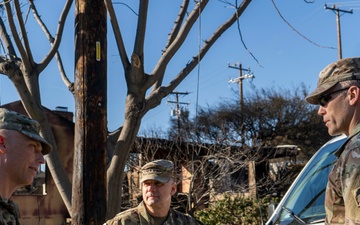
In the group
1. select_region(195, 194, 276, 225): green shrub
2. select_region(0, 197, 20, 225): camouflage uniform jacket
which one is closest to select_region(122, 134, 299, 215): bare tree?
select_region(195, 194, 276, 225): green shrub

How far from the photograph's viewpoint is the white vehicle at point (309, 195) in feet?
16.0

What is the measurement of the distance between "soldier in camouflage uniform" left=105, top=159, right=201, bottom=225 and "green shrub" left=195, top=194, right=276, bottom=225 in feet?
29.5

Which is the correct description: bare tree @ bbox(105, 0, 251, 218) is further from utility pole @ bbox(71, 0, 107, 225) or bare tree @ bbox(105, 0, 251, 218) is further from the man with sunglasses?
the man with sunglasses

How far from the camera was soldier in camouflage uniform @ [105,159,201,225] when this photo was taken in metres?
4.95

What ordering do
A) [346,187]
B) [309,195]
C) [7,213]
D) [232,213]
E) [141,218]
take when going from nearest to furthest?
[346,187]
[7,213]
[141,218]
[309,195]
[232,213]

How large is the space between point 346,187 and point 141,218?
2.51 m

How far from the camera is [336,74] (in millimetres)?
3145

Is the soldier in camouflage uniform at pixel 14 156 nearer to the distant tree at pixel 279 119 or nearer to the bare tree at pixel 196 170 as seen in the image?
the bare tree at pixel 196 170

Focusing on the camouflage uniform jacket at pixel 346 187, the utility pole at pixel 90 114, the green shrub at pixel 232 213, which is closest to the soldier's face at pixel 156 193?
the utility pole at pixel 90 114

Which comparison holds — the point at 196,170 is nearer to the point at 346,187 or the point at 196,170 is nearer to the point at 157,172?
the point at 157,172

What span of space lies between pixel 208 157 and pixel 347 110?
13732 millimetres

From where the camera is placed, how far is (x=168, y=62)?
645cm

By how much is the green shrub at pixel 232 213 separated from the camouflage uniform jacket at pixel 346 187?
10960mm

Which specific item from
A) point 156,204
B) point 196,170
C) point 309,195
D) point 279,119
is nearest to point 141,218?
point 156,204
